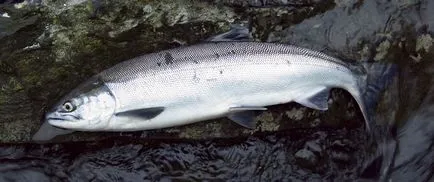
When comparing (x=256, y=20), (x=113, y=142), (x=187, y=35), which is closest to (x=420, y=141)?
(x=256, y=20)

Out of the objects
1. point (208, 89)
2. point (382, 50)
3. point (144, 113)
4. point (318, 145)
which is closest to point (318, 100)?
point (318, 145)

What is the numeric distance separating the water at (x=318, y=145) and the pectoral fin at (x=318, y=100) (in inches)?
10.1

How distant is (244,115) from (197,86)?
16.1 inches

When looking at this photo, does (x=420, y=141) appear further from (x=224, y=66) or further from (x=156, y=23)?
(x=156, y=23)

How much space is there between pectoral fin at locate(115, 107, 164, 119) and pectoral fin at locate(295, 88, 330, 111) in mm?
977

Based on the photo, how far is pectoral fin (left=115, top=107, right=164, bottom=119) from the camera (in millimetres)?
4230

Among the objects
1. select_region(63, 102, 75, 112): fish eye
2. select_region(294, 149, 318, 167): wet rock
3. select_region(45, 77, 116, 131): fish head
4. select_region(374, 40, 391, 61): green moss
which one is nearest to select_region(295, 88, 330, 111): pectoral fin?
select_region(294, 149, 318, 167): wet rock

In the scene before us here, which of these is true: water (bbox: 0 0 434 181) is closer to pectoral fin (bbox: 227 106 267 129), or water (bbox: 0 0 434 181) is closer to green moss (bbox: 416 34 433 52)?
green moss (bbox: 416 34 433 52)

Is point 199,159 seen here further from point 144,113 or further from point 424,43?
point 424,43

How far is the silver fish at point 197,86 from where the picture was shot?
13.8 ft

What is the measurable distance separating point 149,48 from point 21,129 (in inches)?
41.6

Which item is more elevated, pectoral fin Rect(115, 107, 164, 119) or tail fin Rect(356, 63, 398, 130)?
tail fin Rect(356, 63, 398, 130)

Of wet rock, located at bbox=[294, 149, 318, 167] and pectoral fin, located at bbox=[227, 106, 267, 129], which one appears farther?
wet rock, located at bbox=[294, 149, 318, 167]

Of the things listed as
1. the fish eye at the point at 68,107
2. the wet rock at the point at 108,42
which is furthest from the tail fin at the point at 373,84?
the fish eye at the point at 68,107
